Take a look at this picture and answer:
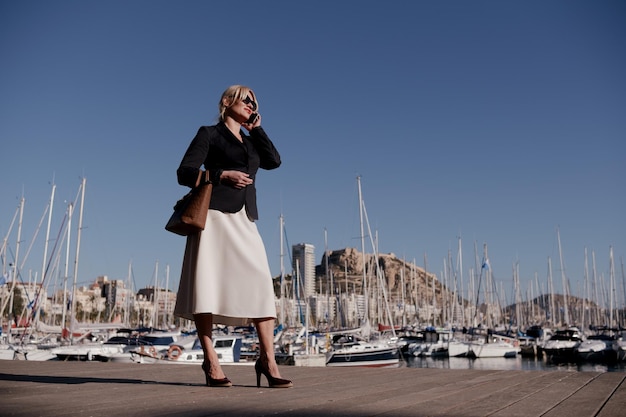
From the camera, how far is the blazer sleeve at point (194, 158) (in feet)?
13.0

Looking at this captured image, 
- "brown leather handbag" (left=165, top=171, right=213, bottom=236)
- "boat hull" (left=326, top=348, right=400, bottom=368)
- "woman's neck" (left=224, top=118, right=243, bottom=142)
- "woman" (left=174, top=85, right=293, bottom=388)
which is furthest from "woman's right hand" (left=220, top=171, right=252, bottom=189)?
"boat hull" (left=326, top=348, right=400, bottom=368)

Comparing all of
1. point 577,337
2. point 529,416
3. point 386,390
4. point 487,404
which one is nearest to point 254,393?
point 386,390

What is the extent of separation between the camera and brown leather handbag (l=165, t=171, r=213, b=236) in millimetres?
3869

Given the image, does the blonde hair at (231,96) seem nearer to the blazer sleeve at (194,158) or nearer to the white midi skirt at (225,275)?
the blazer sleeve at (194,158)

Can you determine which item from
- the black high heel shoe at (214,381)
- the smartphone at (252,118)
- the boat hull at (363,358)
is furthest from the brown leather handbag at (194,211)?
the boat hull at (363,358)

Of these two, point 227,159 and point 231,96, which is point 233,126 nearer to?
point 231,96

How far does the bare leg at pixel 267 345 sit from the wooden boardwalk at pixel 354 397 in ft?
0.69

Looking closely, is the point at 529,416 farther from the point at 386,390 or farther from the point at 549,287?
the point at 549,287

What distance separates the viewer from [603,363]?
43.0 metres

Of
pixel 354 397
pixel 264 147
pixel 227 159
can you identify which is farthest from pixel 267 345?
pixel 264 147

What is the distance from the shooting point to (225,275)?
13.1ft

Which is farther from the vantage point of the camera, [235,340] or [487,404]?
[235,340]

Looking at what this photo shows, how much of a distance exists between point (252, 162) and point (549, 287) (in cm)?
7395

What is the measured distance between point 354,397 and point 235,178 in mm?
1678
